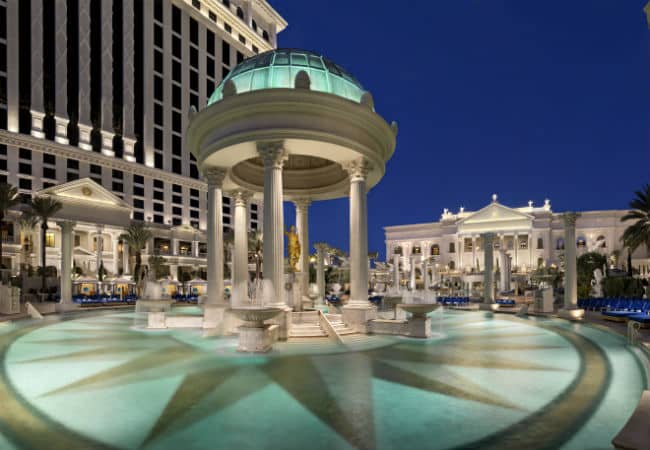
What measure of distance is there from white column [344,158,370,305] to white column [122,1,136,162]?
60.6m

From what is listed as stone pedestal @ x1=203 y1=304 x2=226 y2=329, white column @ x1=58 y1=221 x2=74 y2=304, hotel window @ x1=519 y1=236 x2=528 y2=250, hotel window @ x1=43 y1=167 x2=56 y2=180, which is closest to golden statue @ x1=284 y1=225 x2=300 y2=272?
stone pedestal @ x1=203 y1=304 x2=226 y2=329

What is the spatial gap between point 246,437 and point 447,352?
25.6 ft

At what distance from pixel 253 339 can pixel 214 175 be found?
325 inches

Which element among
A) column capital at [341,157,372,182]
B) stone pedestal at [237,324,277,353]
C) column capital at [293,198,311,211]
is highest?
column capital at [341,157,372,182]

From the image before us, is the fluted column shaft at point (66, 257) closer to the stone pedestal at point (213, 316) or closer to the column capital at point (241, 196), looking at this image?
the column capital at point (241, 196)

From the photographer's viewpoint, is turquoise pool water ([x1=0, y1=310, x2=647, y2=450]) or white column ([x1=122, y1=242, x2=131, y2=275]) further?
white column ([x1=122, y1=242, x2=131, y2=275])

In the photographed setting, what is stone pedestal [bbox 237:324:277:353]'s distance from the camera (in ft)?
37.2

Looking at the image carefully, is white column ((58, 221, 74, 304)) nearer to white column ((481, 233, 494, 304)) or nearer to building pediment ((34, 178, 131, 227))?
white column ((481, 233, 494, 304))

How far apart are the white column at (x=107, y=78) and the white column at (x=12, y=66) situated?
1162cm

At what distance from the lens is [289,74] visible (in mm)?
15867

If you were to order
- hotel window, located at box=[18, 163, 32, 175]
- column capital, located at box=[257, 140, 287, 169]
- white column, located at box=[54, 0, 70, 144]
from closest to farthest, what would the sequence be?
column capital, located at box=[257, 140, 287, 169] < hotel window, located at box=[18, 163, 32, 175] < white column, located at box=[54, 0, 70, 144]

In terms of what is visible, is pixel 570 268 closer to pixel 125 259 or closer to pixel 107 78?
pixel 125 259

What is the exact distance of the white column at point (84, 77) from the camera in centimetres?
6069

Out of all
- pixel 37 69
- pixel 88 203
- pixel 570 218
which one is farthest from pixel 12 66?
pixel 570 218
